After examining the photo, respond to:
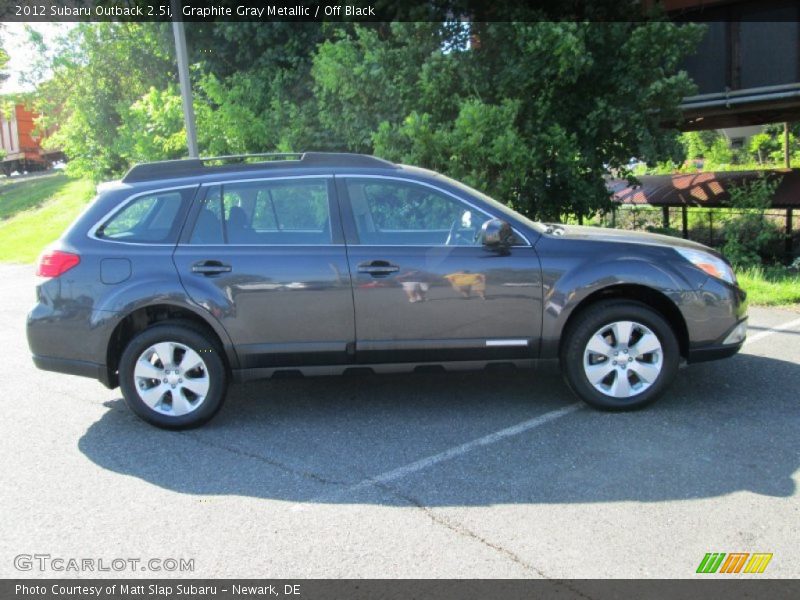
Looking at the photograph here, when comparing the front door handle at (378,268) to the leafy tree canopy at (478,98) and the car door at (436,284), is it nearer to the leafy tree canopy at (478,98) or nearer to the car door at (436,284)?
the car door at (436,284)

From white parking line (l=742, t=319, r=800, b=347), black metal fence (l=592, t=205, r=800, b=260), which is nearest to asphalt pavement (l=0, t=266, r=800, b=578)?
white parking line (l=742, t=319, r=800, b=347)

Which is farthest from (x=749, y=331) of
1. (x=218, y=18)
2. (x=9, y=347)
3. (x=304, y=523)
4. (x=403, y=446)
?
(x=218, y=18)

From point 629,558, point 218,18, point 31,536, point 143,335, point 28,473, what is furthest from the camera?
point 218,18

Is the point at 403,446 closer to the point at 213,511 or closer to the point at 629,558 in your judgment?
the point at 213,511

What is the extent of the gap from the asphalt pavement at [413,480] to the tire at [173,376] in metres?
0.16

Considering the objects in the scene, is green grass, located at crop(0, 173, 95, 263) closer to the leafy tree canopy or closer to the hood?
the leafy tree canopy

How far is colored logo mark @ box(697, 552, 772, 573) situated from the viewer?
10.5 feet

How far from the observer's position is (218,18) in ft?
37.1

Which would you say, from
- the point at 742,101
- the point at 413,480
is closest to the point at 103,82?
the point at 742,101

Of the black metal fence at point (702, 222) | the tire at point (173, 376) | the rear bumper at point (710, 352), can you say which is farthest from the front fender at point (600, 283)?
the black metal fence at point (702, 222)

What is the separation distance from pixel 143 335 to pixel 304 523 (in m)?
1.97

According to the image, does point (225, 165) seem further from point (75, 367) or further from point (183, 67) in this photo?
point (183, 67)

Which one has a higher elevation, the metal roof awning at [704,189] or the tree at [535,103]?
the tree at [535,103]

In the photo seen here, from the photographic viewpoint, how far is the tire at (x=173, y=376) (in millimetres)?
4945
